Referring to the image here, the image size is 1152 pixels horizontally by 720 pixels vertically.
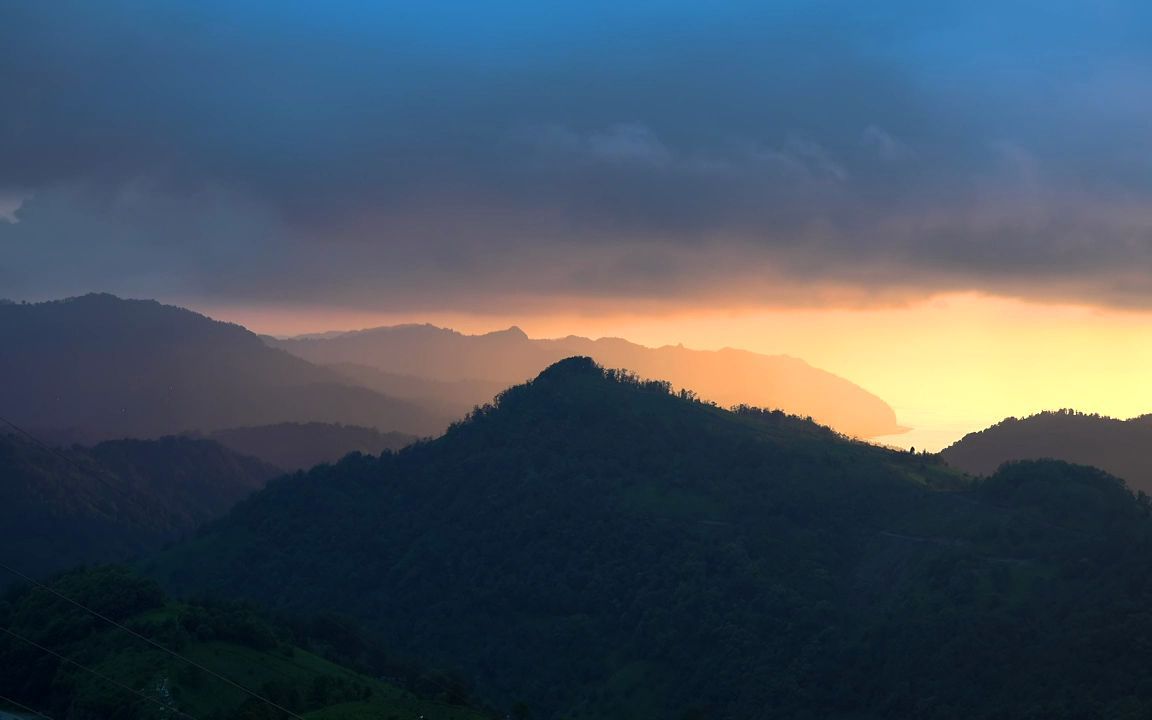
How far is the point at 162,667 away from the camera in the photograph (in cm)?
6456

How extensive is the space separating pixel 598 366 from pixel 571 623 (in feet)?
213

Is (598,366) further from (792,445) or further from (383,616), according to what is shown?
(383,616)

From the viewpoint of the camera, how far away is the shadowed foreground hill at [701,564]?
85.4m

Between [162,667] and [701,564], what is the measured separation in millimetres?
63468

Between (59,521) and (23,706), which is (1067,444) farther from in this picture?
(59,521)

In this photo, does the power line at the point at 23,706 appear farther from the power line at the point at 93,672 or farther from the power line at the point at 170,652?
the power line at the point at 170,652

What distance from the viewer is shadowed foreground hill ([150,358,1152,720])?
280ft

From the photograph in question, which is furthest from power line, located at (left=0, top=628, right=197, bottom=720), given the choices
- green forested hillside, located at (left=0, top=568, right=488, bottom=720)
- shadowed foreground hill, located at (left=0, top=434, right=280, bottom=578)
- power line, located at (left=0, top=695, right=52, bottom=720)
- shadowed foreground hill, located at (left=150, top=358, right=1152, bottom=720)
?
shadowed foreground hill, located at (left=0, top=434, right=280, bottom=578)

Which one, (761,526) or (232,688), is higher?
(761,526)

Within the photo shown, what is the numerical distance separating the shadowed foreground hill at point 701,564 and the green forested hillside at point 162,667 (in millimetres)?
33118

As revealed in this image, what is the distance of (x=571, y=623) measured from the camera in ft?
375

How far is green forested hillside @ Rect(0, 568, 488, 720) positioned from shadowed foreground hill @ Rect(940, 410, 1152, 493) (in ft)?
386

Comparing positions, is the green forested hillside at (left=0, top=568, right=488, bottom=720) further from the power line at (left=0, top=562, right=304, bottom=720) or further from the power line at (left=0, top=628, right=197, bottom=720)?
the power line at (left=0, top=562, right=304, bottom=720)

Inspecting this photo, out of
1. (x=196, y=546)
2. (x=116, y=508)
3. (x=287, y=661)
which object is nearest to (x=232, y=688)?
(x=287, y=661)
